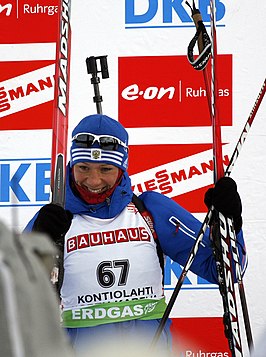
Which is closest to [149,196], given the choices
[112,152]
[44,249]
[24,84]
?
[112,152]

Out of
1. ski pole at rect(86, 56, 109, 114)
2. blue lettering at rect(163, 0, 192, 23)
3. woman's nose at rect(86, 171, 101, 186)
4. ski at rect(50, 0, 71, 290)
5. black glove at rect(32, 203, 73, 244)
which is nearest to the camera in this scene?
black glove at rect(32, 203, 73, 244)

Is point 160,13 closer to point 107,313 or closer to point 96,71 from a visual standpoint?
point 96,71

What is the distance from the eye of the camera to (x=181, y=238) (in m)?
1.93

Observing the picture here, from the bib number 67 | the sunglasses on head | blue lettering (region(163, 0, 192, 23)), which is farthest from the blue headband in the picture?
blue lettering (region(163, 0, 192, 23))

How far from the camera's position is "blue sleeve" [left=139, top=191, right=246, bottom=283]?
75.5 inches

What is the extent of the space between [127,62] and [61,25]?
366mm

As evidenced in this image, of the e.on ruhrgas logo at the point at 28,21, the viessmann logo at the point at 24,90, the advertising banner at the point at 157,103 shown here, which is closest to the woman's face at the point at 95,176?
the advertising banner at the point at 157,103

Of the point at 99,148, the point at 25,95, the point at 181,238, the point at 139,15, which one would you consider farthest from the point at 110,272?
the point at 139,15

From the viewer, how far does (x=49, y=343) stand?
289 millimetres

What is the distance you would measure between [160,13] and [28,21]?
1.48 feet

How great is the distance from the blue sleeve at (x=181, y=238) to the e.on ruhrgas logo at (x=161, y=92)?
1.81 feet

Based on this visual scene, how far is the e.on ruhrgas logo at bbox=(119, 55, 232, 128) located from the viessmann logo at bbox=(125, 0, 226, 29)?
0.37ft

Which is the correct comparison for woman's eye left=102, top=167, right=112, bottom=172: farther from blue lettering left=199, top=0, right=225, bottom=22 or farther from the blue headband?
blue lettering left=199, top=0, right=225, bottom=22

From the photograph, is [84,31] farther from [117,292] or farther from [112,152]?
[117,292]
